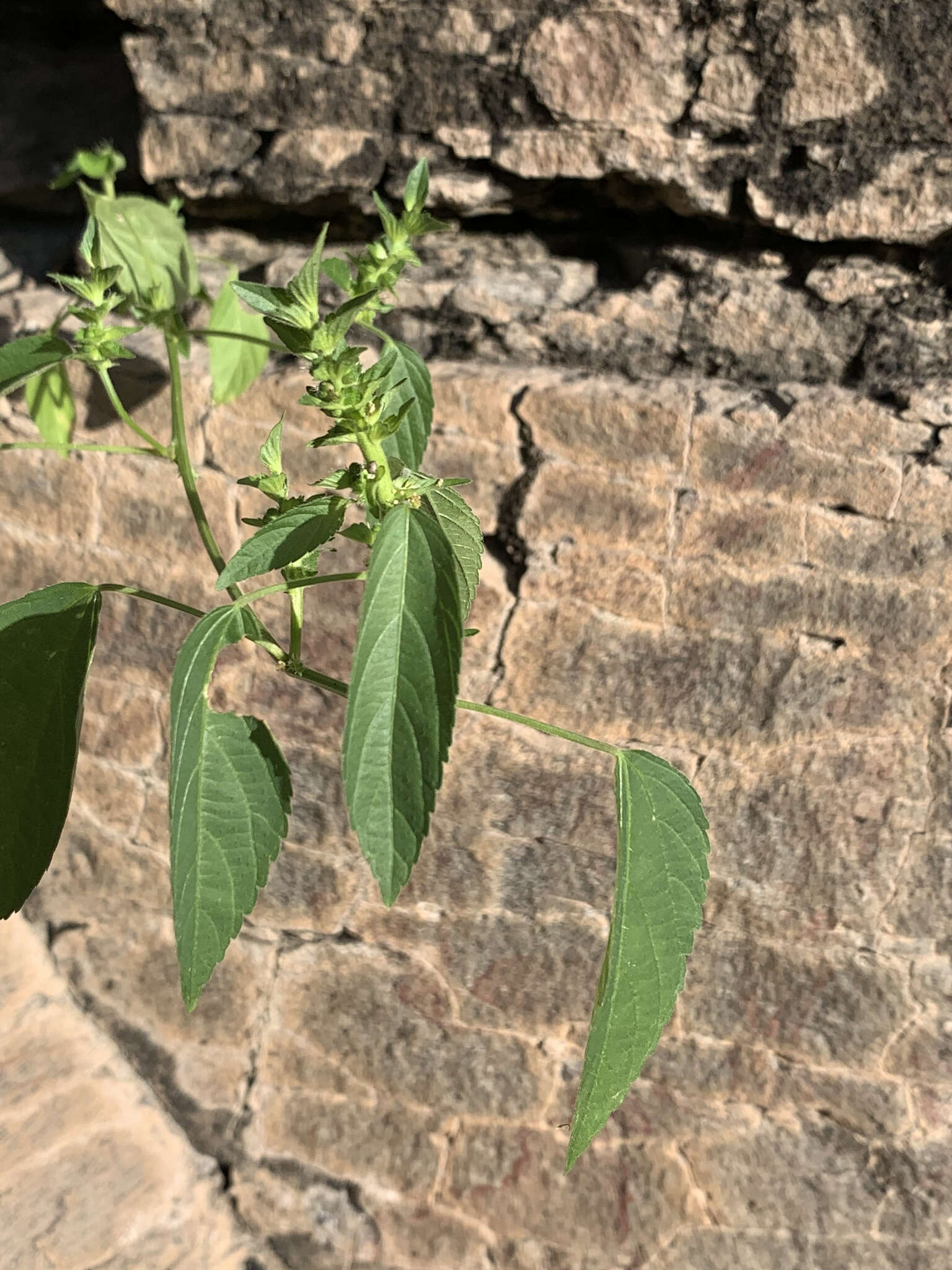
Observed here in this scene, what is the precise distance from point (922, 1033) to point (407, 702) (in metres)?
0.94

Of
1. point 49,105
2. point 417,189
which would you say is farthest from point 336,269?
point 49,105

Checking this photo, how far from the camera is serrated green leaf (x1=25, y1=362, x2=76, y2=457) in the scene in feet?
4.15

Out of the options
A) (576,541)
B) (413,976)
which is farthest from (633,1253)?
(576,541)

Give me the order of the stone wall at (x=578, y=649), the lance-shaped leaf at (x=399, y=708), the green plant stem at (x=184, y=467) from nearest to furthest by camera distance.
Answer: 1. the lance-shaped leaf at (x=399, y=708)
2. the green plant stem at (x=184, y=467)
3. the stone wall at (x=578, y=649)

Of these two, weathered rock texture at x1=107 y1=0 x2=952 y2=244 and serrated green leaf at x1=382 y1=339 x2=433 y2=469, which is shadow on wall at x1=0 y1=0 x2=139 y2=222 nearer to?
weathered rock texture at x1=107 y1=0 x2=952 y2=244

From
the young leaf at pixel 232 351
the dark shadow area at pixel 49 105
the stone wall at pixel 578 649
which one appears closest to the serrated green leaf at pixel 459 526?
the stone wall at pixel 578 649

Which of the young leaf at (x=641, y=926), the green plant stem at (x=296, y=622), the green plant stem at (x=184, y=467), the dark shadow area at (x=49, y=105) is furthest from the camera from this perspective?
the dark shadow area at (x=49, y=105)

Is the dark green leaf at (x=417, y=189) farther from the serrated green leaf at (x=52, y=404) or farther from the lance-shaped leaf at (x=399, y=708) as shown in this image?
the serrated green leaf at (x=52, y=404)

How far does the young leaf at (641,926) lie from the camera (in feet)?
2.68

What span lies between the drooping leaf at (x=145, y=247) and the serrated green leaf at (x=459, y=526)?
54 cm

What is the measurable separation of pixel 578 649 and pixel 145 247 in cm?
75

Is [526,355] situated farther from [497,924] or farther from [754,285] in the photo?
[497,924]

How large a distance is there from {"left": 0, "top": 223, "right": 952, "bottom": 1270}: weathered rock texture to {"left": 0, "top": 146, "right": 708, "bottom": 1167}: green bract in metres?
0.31

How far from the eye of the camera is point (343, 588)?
1309 millimetres
